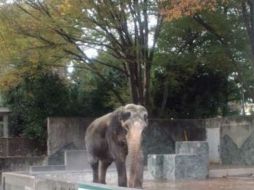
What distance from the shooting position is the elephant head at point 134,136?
10305mm

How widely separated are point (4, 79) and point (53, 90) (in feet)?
13.2

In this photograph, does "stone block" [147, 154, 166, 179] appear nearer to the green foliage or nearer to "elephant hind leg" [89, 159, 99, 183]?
"elephant hind leg" [89, 159, 99, 183]

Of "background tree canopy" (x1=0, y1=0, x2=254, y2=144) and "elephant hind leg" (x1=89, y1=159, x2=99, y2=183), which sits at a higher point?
"background tree canopy" (x1=0, y1=0, x2=254, y2=144)

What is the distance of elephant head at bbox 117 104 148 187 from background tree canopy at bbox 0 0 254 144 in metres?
9.99

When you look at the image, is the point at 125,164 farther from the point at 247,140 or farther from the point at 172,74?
the point at 172,74

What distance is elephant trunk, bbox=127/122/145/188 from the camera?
1028cm

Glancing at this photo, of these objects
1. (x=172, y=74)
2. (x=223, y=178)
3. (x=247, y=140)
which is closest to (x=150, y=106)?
(x=172, y=74)

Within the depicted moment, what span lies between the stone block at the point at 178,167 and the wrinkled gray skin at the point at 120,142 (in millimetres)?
4418

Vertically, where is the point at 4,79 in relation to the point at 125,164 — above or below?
above

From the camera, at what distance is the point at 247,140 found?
25266mm

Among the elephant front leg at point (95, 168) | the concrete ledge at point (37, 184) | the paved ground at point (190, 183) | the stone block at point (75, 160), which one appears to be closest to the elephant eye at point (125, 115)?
the concrete ledge at point (37, 184)

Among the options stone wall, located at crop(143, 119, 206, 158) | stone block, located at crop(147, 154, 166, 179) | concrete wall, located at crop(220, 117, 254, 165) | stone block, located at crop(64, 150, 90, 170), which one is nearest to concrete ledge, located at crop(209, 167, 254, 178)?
stone block, located at crop(147, 154, 166, 179)

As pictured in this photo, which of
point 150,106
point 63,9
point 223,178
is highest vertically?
point 63,9

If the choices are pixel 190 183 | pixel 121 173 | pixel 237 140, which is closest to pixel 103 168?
pixel 121 173
